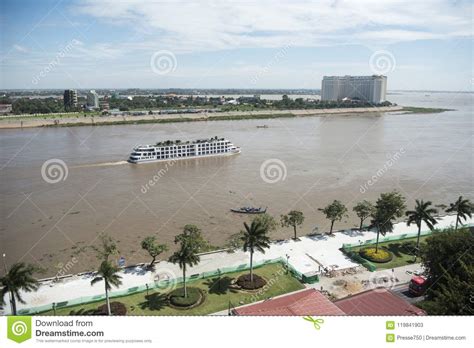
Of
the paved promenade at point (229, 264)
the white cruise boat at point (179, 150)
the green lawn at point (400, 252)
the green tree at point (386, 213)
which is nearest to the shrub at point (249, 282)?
the paved promenade at point (229, 264)

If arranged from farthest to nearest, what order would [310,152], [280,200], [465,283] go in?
1. [310,152]
2. [280,200]
3. [465,283]

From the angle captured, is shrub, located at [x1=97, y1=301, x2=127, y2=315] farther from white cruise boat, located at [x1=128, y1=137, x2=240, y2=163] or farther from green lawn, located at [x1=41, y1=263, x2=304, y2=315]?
white cruise boat, located at [x1=128, y1=137, x2=240, y2=163]

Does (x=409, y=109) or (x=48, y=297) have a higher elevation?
(x=409, y=109)

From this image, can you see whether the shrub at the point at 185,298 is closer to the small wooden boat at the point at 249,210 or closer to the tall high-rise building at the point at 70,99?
the small wooden boat at the point at 249,210

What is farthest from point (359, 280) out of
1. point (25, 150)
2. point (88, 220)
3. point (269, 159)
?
point (25, 150)

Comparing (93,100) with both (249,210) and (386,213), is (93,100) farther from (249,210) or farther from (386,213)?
(386,213)

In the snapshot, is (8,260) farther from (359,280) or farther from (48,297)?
(359,280)
